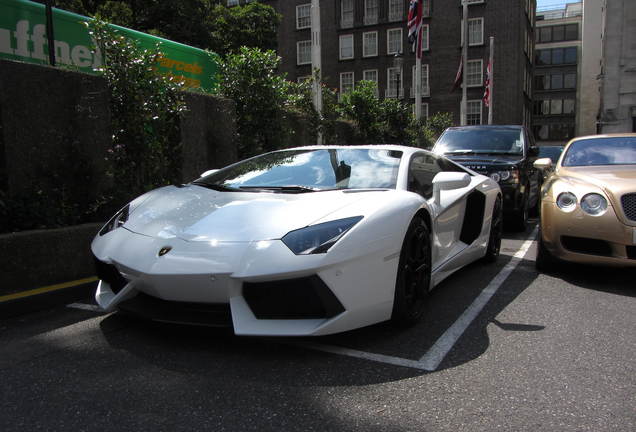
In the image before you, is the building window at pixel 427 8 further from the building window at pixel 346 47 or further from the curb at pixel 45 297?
the curb at pixel 45 297

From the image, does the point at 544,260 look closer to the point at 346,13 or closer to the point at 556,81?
the point at 346,13

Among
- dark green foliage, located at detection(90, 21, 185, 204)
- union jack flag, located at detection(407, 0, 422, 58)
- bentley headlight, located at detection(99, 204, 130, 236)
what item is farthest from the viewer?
union jack flag, located at detection(407, 0, 422, 58)

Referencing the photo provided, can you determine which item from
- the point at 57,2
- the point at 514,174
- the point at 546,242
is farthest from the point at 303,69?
the point at 546,242

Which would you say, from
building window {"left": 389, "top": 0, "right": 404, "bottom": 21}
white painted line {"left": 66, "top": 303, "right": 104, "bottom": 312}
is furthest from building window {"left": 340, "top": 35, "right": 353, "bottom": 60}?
white painted line {"left": 66, "top": 303, "right": 104, "bottom": 312}

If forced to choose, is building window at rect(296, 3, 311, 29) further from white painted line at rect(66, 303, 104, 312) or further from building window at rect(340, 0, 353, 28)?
white painted line at rect(66, 303, 104, 312)

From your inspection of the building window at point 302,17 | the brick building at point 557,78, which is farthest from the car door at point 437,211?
the brick building at point 557,78

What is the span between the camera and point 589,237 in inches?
175

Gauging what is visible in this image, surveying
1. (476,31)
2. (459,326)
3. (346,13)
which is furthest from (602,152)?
(346,13)

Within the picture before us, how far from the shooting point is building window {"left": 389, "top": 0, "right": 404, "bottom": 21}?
42.0 m

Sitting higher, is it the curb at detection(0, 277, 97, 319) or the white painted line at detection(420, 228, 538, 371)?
the curb at detection(0, 277, 97, 319)

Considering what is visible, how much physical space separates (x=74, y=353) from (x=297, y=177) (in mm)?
1837

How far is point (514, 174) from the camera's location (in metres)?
7.64

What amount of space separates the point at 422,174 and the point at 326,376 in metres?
1.99

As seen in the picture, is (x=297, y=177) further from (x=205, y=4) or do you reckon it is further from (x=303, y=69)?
(x=303, y=69)
